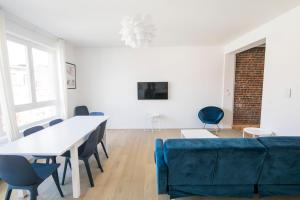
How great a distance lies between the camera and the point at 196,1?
2.38 m

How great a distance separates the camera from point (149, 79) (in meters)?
5.34

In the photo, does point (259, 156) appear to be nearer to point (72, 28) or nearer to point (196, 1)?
point (196, 1)

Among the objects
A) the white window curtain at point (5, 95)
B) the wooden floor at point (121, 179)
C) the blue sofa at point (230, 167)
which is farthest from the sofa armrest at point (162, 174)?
the white window curtain at point (5, 95)

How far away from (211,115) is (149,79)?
→ 217 cm

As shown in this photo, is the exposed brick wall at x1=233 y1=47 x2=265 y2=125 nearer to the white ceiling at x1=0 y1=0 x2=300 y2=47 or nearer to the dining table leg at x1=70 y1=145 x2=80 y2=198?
the white ceiling at x1=0 y1=0 x2=300 y2=47

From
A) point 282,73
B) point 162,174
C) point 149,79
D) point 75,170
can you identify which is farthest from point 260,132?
point 149,79

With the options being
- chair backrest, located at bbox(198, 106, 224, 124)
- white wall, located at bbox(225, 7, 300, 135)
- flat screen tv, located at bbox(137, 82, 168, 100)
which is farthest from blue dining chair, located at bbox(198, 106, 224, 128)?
white wall, located at bbox(225, 7, 300, 135)

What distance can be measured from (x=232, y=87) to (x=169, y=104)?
197cm

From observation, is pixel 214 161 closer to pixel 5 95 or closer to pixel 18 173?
pixel 18 173

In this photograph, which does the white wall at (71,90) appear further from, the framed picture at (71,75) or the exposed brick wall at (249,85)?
the exposed brick wall at (249,85)

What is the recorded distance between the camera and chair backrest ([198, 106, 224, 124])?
4965mm

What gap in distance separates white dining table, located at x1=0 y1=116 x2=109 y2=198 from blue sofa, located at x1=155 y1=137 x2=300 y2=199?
1078mm

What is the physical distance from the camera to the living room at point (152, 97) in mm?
1867

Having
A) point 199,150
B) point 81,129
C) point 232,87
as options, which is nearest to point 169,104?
point 232,87
